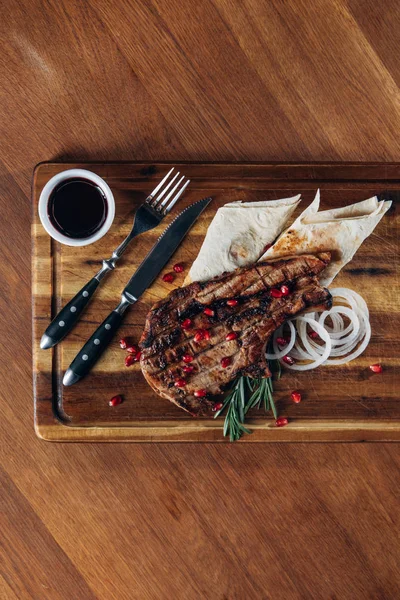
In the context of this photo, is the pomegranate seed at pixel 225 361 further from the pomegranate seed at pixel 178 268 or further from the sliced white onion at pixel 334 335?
the pomegranate seed at pixel 178 268

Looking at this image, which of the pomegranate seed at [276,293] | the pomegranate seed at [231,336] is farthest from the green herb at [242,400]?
the pomegranate seed at [276,293]

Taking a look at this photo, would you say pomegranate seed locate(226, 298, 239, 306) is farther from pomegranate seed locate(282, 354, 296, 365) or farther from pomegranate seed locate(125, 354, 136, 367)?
pomegranate seed locate(125, 354, 136, 367)

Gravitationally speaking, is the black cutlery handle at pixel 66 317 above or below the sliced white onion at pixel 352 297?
above

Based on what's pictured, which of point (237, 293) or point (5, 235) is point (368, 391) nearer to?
point (237, 293)

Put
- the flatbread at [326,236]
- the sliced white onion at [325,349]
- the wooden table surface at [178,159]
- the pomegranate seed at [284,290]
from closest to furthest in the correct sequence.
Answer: the pomegranate seed at [284,290]
the flatbread at [326,236]
the sliced white onion at [325,349]
the wooden table surface at [178,159]

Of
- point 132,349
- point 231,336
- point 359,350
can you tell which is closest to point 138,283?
point 132,349

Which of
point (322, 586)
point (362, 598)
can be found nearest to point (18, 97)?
point (322, 586)

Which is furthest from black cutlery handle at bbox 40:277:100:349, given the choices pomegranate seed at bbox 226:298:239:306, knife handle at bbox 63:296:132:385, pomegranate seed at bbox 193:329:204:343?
pomegranate seed at bbox 226:298:239:306
